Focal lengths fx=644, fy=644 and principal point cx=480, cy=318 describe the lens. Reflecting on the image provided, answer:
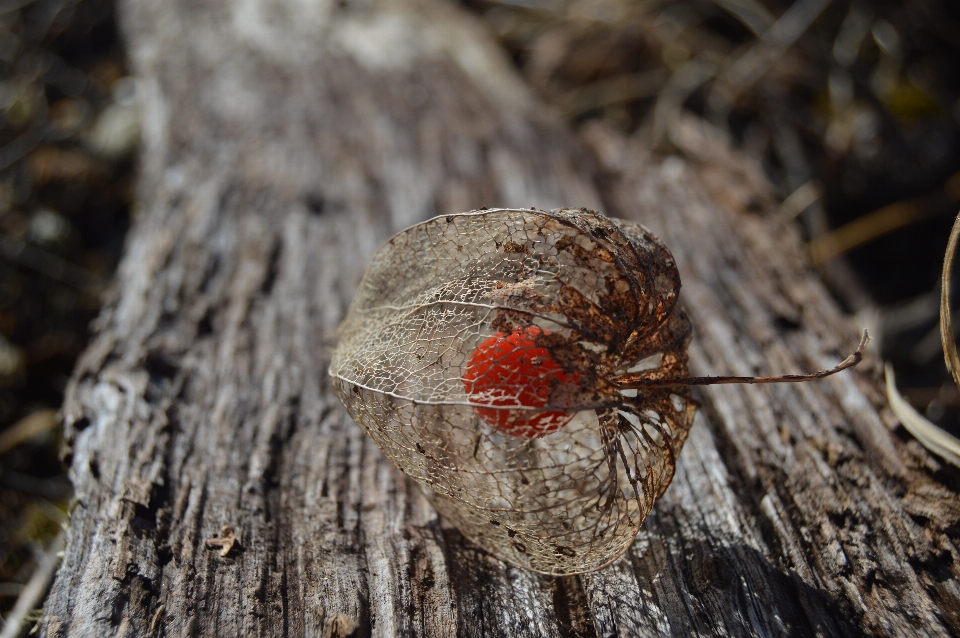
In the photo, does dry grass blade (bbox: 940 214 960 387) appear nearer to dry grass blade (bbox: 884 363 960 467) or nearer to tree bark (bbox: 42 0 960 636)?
dry grass blade (bbox: 884 363 960 467)

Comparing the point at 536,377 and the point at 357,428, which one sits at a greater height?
the point at 357,428

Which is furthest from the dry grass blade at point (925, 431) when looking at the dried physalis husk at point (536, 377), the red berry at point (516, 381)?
the red berry at point (516, 381)

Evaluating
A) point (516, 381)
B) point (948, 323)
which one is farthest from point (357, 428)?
point (948, 323)

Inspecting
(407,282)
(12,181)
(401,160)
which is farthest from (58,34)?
(407,282)

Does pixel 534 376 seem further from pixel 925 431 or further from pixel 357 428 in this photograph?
pixel 925 431

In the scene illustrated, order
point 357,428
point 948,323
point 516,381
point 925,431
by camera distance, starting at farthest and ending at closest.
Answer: point 357,428 < point 925,431 < point 948,323 < point 516,381

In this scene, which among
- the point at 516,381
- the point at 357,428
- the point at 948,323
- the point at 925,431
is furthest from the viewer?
the point at 357,428

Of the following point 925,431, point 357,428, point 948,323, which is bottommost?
point 925,431

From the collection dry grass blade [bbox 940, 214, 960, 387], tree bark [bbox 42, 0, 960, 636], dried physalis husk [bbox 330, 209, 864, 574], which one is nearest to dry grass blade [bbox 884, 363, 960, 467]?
tree bark [bbox 42, 0, 960, 636]
